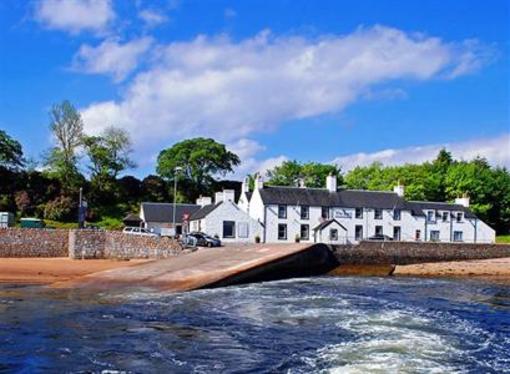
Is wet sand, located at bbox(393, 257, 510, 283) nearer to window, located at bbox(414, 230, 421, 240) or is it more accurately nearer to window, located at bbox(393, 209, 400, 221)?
window, located at bbox(414, 230, 421, 240)

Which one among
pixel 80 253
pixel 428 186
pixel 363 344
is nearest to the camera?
pixel 363 344

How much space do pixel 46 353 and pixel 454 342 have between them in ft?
38.8

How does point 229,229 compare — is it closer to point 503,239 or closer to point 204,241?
point 204,241

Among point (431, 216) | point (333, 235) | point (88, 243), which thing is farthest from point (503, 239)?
point (88, 243)

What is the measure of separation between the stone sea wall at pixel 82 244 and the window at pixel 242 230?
16319 mm

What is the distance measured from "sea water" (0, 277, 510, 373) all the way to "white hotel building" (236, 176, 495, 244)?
30678 millimetres

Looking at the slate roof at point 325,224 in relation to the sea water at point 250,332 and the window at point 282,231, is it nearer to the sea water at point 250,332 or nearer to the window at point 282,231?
the window at point 282,231

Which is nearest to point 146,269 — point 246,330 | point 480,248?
point 246,330

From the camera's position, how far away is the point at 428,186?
8431 centimetres

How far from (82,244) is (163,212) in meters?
24.4

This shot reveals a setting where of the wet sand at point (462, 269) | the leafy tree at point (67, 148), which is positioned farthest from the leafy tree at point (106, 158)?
the wet sand at point (462, 269)

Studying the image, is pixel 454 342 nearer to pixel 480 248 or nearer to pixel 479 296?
pixel 479 296

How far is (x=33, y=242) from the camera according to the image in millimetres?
47469

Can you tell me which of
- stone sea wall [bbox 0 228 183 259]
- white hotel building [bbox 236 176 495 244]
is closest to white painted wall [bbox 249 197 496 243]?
white hotel building [bbox 236 176 495 244]
